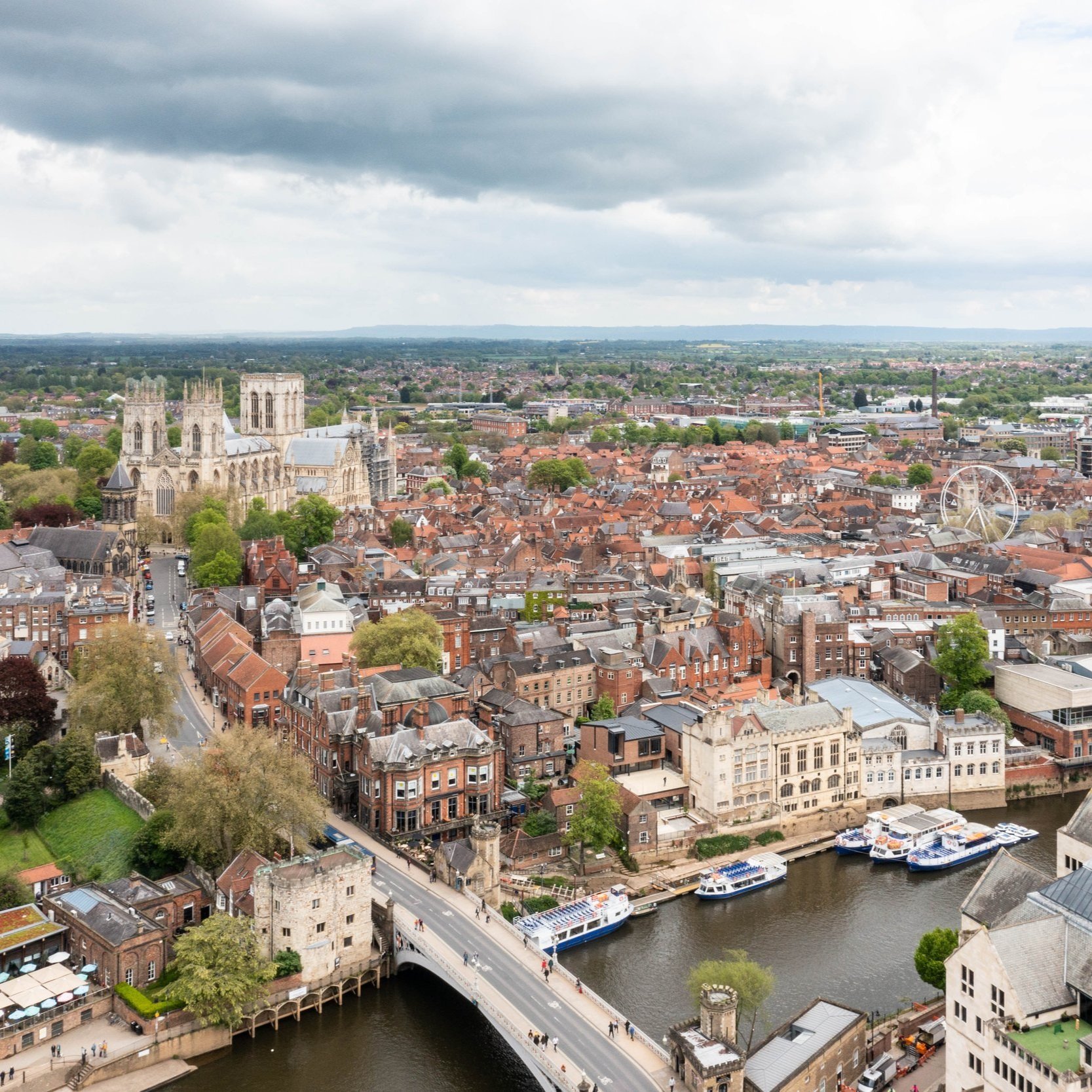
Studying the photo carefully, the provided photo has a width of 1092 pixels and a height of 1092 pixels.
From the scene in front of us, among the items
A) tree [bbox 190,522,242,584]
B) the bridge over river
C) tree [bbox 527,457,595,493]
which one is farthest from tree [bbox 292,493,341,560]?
the bridge over river

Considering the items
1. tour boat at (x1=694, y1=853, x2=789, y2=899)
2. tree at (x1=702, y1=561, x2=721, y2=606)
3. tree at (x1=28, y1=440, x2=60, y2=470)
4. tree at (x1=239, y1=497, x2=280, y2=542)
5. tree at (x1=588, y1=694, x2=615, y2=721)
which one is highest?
tree at (x1=28, y1=440, x2=60, y2=470)

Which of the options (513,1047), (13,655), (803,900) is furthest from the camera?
(13,655)

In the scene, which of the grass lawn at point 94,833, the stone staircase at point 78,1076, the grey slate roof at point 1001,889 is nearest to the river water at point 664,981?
the stone staircase at point 78,1076

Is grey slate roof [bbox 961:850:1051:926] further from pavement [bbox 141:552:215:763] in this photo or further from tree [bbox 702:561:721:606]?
tree [bbox 702:561:721:606]

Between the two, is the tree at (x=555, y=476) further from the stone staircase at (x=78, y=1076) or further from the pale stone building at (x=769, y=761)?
the stone staircase at (x=78, y=1076)

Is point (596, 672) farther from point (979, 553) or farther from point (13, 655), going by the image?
point (979, 553)

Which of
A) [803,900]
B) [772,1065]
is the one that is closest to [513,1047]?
[772,1065]
